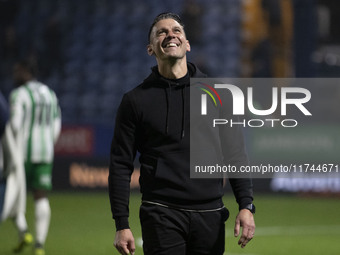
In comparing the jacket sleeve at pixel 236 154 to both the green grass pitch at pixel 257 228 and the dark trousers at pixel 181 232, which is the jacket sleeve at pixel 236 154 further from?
the green grass pitch at pixel 257 228

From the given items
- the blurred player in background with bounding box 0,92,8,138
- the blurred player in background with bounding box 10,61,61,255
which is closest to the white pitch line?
the blurred player in background with bounding box 10,61,61,255

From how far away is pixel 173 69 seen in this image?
169 inches

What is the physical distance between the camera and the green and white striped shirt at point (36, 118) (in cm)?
900

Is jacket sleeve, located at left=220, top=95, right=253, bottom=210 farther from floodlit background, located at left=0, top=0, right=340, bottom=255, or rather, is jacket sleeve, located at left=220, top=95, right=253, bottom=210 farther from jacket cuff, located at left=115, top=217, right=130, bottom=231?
floodlit background, located at left=0, top=0, right=340, bottom=255

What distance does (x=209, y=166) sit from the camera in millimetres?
4176

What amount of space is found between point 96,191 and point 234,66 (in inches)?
201

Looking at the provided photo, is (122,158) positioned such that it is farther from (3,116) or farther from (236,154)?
(3,116)

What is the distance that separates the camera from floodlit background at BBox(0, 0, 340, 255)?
1583 centimetres

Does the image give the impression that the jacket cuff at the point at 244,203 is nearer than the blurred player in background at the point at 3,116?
No

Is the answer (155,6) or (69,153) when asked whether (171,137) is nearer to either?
(69,153)

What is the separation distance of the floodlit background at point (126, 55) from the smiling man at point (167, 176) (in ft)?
31.0

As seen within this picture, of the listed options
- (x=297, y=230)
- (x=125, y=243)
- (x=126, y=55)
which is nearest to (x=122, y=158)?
(x=125, y=243)

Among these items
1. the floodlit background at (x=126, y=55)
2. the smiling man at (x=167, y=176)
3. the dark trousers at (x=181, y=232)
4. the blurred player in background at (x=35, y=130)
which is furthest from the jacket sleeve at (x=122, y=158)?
the floodlit background at (x=126, y=55)

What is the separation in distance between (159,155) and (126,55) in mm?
16164
